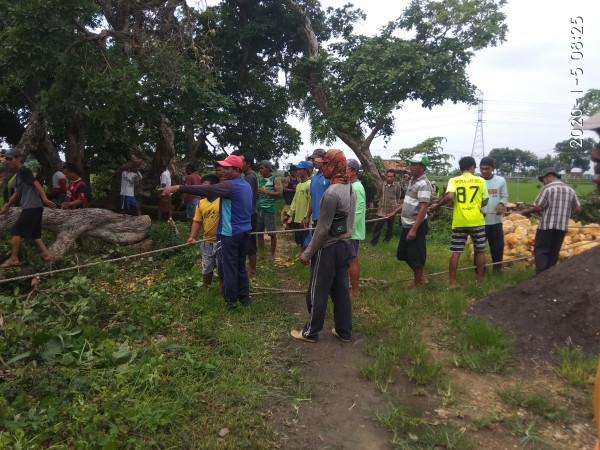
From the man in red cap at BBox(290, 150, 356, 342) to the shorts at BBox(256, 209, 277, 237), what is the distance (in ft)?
11.3

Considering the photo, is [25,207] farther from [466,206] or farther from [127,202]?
[466,206]

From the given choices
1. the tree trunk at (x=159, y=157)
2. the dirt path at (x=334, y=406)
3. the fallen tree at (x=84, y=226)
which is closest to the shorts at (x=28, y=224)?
the fallen tree at (x=84, y=226)

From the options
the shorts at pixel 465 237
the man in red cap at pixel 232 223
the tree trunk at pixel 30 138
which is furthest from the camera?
the tree trunk at pixel 30 138

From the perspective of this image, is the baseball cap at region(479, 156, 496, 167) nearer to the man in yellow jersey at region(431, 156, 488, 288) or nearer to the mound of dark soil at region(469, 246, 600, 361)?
the man in yellow jersey at region(431, 156, 488, 288)

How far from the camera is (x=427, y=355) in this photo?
368 cm

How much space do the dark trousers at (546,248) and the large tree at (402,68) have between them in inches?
240

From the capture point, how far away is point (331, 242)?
3992mm

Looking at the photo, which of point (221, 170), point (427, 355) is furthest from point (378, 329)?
point (221, 170)

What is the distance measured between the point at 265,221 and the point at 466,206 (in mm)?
3476

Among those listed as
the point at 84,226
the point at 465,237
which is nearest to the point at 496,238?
the point at 465,237

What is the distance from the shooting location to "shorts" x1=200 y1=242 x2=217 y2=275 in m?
5.23

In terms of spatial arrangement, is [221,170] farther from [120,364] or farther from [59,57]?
[59,57]

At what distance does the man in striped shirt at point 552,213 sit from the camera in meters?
5.25

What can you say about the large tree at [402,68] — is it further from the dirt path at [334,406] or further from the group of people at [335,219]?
the dirt path at [334,406]
